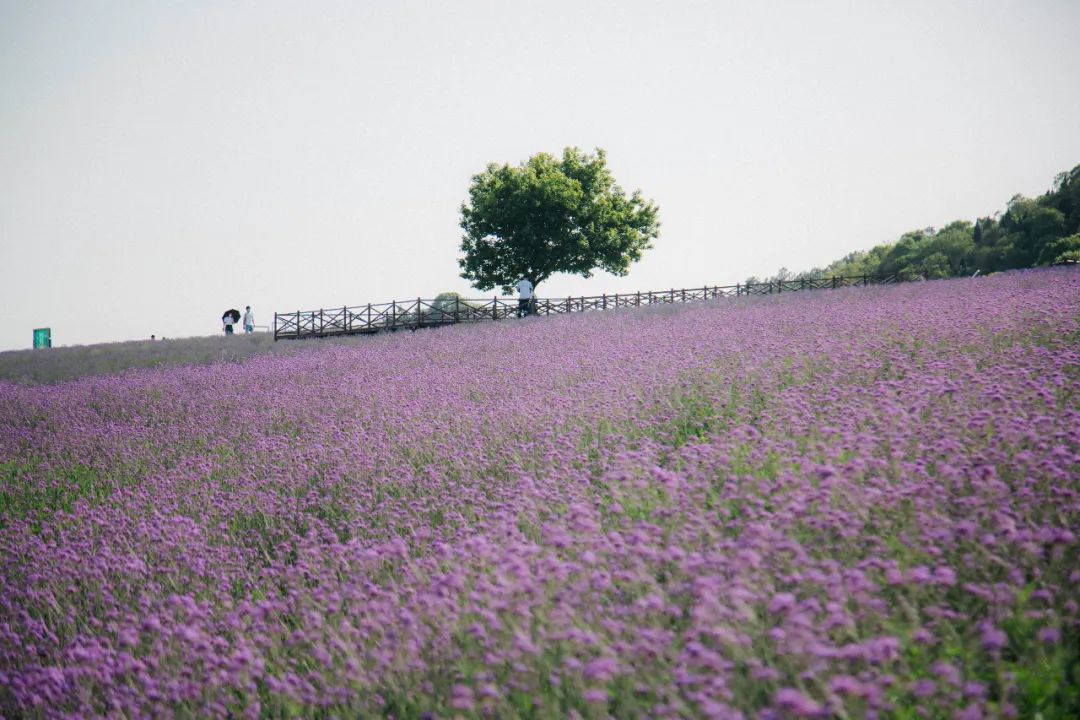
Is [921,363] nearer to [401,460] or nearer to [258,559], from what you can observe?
[401,460]

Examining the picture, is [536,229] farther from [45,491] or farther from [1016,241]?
[1016,241]

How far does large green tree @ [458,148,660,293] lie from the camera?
111 ft

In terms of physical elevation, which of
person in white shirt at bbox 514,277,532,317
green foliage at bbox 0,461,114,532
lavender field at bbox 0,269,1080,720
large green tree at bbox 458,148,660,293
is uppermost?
large green tree at bbox 458,148,660,293

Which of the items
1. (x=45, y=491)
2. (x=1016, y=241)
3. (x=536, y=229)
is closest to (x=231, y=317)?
(x=536, y=229)

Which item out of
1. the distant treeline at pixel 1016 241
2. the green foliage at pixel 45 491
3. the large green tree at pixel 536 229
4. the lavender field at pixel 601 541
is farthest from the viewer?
the distant treeline at pixel 1016 241

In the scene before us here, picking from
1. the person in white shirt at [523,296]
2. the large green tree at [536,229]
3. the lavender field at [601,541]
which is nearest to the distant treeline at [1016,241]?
the large green tree at [536,229]

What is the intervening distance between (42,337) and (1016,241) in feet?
223

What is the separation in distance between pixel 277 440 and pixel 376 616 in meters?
4.82

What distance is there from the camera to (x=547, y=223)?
34.2 metres

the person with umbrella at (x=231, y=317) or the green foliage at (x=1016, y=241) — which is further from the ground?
the green foliage at (x=1016, y=241)

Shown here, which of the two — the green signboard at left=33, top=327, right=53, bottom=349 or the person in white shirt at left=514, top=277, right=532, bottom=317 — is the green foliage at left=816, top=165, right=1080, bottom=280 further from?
the green signboard at left=33, top=327, right=53, bottom=349

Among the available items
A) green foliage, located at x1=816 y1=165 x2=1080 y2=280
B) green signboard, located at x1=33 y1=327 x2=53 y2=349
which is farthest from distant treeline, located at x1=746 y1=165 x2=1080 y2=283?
green signboard, located at x1=33 y1=327 x2=53 y2=349

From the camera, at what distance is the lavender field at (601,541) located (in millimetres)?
2180

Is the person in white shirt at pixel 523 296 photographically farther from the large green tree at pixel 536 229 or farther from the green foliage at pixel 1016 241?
the green foliage at pixel 1016 241
